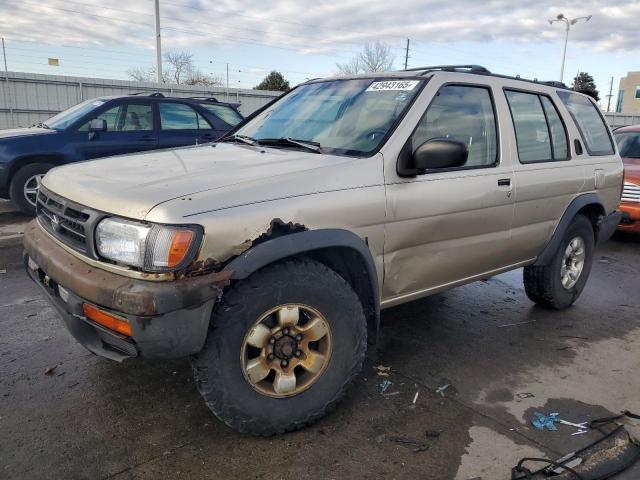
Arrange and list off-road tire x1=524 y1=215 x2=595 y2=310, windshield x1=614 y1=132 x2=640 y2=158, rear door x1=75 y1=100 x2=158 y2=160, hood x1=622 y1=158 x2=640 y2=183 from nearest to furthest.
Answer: off-road tire x1=524 y1=215 x2=595 y2=310 < hood x1=622 y1=158 x2=640 y2=183 < rear door x1=75 y1=100 x2=158 y2=160 < windshield x1=614 y1=132 x2=640 y2=158

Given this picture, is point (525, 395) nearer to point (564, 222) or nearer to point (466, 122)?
point (564, 222)

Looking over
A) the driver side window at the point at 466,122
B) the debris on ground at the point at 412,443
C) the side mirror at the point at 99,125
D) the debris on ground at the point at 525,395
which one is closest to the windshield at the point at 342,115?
the driver side window at the point at 466,122

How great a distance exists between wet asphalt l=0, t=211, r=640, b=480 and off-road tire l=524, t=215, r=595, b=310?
0.20 meters

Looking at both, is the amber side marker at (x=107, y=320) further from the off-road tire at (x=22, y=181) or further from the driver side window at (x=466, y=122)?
the off-road tire at (x=22, y=181)

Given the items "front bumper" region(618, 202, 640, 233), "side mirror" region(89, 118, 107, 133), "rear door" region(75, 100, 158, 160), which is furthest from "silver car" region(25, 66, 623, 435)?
"rear door" region(75, 100, 158, 160)

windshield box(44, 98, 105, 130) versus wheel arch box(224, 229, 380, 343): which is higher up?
windshield box(44, 98, 105, 130)

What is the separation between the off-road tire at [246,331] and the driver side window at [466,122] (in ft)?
3.70

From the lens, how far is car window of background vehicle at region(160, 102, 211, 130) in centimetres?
833

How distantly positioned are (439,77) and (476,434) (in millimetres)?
2128

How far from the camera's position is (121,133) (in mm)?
7965

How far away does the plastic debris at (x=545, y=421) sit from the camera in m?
2.82

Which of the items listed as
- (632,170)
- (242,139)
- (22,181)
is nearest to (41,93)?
(22,181)

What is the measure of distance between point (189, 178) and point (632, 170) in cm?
712

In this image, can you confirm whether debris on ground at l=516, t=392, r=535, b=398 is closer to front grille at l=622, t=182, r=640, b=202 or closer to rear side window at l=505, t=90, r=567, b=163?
rear side window at l=505, t=90, r=567, b=163
